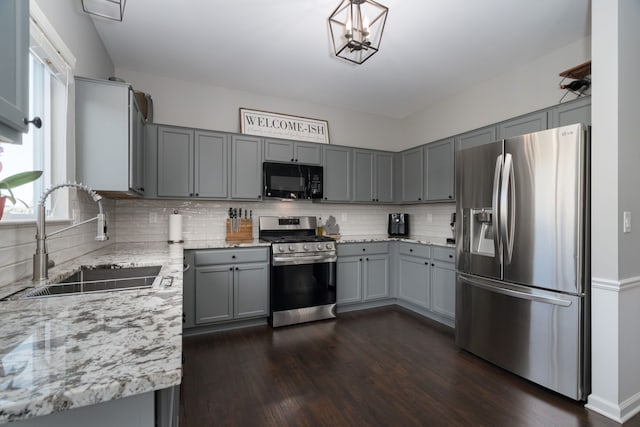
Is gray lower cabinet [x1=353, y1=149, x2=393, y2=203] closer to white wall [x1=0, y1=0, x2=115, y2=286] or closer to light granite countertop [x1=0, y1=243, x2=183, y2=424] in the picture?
white wall [x1=0, y1=0, x2=115, y2=286]

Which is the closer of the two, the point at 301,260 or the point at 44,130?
the point at 44,130

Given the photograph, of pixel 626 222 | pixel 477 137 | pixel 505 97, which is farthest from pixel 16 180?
pixel 505 97

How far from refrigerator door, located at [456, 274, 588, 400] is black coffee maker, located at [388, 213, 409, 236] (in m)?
1.64

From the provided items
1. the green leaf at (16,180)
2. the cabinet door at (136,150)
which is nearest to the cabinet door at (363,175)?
the cabinet door at (136,150)

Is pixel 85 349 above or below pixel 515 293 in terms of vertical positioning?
above

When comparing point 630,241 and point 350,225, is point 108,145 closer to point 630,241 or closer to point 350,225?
point 350,225

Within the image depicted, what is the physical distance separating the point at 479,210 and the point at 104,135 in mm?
2999

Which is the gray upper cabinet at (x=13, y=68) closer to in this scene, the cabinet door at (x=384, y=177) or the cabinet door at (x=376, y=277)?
the cabinet door at (x=376, y=277)

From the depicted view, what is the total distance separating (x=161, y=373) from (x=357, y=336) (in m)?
2.59

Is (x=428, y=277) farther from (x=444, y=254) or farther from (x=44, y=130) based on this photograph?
(x=44, y=130)

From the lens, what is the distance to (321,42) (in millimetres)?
2672

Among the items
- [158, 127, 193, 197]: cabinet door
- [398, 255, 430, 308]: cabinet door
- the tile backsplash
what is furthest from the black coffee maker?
[158, 127, 193, 197]: cabinet door

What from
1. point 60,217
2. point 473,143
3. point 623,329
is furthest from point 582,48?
point 60,217

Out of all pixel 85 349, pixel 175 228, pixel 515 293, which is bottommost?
pixel 515 293
